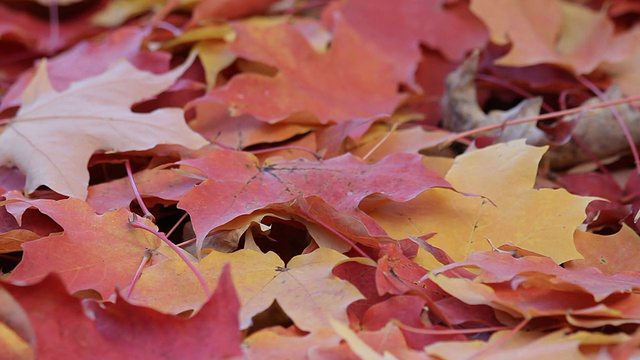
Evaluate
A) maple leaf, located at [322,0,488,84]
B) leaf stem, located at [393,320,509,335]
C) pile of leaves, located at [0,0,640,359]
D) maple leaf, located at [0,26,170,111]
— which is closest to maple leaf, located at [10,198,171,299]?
pile of leaves, located at [0,0,640,359]

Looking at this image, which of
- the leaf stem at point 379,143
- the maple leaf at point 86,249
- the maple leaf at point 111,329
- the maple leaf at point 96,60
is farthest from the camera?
the maple leaf at point 96,60

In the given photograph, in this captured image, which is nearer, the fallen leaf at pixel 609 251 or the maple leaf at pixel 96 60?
the fallen leaf at pixel 609 251

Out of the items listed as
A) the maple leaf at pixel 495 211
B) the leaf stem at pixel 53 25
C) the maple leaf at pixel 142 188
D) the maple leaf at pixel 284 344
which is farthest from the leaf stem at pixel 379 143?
the leaf stem at pixel 53 25

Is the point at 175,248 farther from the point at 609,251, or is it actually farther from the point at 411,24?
the point at 411,24

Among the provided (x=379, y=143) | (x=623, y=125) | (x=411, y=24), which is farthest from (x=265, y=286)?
(x=411, y=24)

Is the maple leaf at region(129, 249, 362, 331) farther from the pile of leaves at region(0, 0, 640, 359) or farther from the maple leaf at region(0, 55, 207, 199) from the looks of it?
the maple leaf at region(0, 55, 207, 199)

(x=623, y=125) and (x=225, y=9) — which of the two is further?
(x=225, y=9)

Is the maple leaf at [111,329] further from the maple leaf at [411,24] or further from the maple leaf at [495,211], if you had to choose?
the maple leaf at [411,24]
